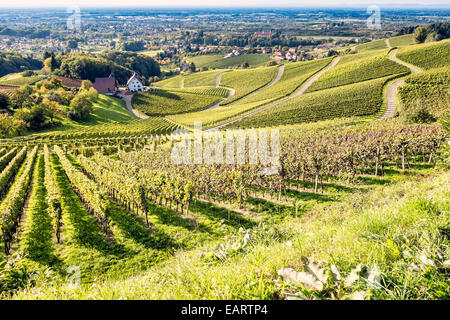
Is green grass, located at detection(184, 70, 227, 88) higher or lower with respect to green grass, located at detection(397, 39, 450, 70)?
lower

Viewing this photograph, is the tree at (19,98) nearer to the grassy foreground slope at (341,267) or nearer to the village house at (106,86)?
the village house at (106,86)

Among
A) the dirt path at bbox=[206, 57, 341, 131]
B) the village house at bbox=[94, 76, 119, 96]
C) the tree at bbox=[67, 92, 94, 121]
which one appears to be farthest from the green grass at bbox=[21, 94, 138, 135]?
the dirt path at bbox=[206, 57, 341, 131]

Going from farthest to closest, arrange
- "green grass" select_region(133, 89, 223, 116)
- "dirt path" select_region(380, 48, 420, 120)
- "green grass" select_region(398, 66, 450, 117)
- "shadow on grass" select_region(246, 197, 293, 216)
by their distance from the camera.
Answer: "green grass" select_region(133, 89, 223, 116)
"dirt path" select_region(380, 48, 420, 120)
"green grass" select_region(398, 66, 450, 117)
"shadow on grass" select_region(246, 197, 293, 216)

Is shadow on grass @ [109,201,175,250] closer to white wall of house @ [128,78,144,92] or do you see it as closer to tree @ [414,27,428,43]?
white wall of house @ [128,78,144,92]

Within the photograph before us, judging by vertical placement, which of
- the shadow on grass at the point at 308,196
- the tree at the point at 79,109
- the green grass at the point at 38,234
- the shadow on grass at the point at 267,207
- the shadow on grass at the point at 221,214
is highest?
the tree at the point at 79,109

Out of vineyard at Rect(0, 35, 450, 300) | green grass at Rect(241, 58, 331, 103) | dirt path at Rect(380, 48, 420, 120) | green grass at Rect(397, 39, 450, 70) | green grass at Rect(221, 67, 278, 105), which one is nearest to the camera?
vineyard at Rect(0, 35, 450, 300)

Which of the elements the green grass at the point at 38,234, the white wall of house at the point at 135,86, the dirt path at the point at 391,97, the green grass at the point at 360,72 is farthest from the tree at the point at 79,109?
the dirt path at the point at 391,97

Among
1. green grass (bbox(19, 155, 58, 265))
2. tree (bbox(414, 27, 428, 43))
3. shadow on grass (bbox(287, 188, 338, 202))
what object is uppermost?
tree (bbox(414, 27, 428, 43))

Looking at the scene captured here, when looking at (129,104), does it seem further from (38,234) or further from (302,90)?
(38,234)
